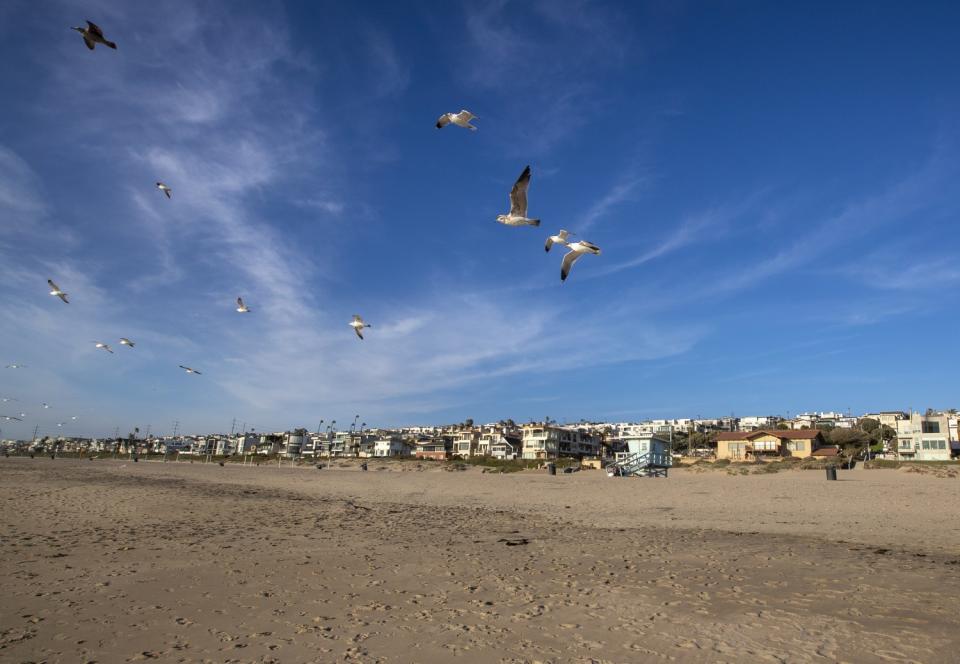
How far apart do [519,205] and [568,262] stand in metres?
2.39

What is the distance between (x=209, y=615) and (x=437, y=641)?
346 centimetres

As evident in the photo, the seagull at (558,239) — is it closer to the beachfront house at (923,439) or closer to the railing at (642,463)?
the railing at (642,463)

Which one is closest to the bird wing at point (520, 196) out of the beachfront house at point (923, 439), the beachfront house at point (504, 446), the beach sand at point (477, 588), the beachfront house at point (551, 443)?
the beach sand at point (477, 588)

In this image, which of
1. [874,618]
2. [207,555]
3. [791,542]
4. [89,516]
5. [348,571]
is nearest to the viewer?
[874,618]

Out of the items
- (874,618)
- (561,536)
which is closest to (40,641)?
(874,618)

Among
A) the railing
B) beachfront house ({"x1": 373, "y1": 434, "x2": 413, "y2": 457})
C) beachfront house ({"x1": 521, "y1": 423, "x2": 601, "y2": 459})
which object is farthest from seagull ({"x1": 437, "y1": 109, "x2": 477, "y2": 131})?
beachfront house ({"x1": 373, "y1": 434, "x2": 413, "y2": 457})

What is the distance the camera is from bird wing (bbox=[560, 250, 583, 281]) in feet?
52.5

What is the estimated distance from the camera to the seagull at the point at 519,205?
14.7 metres

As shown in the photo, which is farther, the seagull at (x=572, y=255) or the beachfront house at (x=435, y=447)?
the beachfront house at (x=435, y=447)

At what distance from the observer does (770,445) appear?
8069cm

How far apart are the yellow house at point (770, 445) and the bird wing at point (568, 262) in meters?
73.1

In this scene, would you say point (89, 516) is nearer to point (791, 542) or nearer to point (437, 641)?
point (437, 641)

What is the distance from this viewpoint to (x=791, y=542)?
13.8 m

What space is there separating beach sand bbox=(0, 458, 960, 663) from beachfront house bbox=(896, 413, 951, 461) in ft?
216
